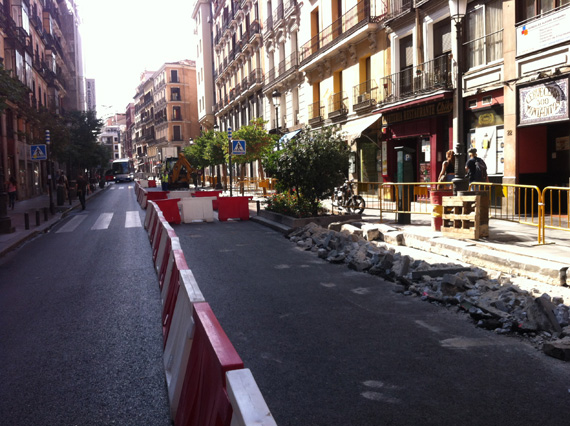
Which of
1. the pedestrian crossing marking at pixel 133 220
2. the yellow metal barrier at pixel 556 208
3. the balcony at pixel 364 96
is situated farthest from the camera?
the balcony at pixel 364 96

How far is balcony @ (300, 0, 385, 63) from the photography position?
2231 centimetres

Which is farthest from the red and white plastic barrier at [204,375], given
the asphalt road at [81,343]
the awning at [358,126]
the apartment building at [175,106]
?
the apartment building at [175,106]

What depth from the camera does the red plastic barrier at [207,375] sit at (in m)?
→ 2.27

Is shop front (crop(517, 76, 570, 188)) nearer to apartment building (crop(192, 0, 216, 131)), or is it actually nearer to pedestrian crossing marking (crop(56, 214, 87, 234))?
pedestrian crossing marking (crop(56, 214, 87, 234))

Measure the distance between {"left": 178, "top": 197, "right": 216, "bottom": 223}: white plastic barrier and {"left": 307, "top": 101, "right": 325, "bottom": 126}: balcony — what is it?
1236 centimetres

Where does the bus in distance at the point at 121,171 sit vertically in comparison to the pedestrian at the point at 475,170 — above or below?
above

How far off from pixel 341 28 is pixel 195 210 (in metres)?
13.4

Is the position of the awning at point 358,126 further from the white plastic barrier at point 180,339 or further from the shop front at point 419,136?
the white plastic barrier at point 180,339

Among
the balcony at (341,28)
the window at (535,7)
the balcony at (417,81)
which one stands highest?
the balcony at (341,28)

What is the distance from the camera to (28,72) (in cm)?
3516

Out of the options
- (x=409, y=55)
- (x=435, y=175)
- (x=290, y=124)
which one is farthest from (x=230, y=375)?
(x=290, y=124)

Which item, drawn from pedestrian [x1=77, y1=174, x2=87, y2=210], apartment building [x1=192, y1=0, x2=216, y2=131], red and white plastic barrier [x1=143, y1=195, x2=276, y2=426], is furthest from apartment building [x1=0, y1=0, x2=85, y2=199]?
red and white plastic barrier [x1=143, y1=195, x2=276, y2=426]

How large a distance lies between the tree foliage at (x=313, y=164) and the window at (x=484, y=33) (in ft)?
16.9

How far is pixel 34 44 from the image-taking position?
3841 cm
